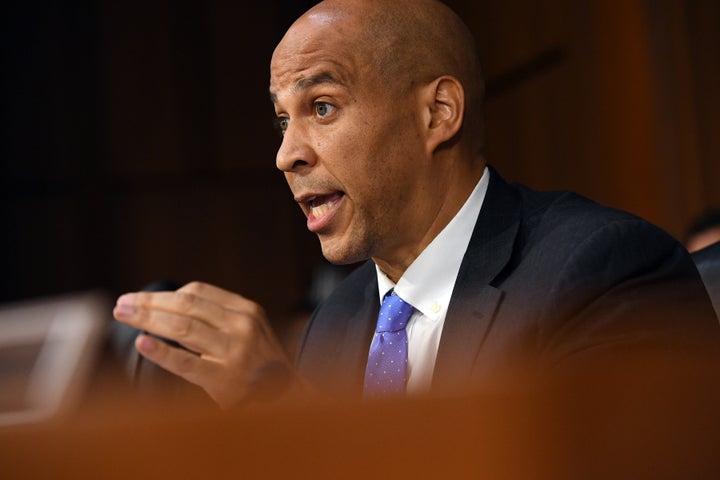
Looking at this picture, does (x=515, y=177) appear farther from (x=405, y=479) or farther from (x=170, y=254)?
(x=405, y=479)

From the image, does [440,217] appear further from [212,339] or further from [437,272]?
[212,339]

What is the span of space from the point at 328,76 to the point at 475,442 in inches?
39.0

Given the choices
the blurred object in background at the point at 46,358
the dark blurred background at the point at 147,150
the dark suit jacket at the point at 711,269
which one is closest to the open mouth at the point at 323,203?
the dark suit jacket at the point at 711,269

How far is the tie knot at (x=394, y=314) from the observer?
1497mm

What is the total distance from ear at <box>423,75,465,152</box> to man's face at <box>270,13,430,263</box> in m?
0.04

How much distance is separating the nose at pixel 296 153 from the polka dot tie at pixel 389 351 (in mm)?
247

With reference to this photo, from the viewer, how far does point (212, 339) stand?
1.04 metres

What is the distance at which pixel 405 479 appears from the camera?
532mm

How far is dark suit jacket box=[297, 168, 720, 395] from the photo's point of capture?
3.83 ft

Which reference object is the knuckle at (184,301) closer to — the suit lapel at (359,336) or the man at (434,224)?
the man at (434,224)

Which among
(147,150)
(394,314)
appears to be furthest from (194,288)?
(147,150)

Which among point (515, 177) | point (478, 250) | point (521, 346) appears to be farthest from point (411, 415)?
point (515, 177)

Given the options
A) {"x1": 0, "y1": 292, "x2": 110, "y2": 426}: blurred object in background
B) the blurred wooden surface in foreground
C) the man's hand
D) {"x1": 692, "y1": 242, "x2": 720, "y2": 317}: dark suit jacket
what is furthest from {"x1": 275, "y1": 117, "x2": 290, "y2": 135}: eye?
the blurred wooden surface in foreground

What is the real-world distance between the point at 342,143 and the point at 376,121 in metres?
0.06
